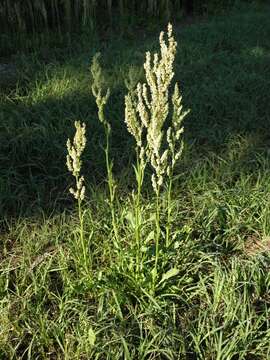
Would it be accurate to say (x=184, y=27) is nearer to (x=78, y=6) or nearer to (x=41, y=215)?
(x=78, y=6)

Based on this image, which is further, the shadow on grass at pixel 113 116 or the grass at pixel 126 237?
the shadow on grass at pixel 113 116

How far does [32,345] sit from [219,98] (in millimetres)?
3230

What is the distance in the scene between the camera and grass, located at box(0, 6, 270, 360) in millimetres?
2102

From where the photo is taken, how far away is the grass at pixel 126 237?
2102mm

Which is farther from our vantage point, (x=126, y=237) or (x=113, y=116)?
(x=113, y=116)

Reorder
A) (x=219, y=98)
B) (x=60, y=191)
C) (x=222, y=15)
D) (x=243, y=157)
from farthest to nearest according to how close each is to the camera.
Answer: (x=222, y=15)
(x=219, y=98)
(x=243, y=157)
(x=60, y=191)

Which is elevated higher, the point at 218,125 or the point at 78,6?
the point at 78,6

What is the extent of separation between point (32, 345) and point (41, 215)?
3.34 feet

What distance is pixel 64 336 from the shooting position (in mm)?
2113

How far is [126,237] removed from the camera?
2.56 meters

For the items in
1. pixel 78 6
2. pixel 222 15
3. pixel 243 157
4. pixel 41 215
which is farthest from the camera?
pixel 222 15

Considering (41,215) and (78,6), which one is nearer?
(41,215)

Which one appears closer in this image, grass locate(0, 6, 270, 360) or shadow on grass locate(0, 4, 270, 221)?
grass locate(0, 6, 270, 360)

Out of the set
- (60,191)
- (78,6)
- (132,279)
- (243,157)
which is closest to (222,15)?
(78,6)
